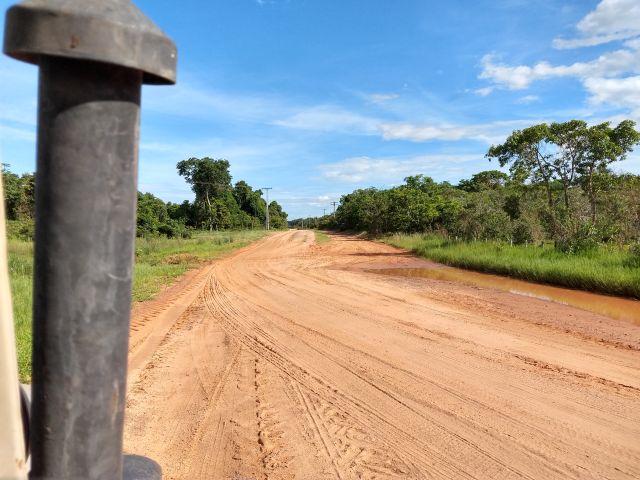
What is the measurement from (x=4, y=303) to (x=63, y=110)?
0.40 meters

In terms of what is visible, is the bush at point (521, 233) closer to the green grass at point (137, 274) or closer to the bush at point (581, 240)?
the bush at point (581, 240)

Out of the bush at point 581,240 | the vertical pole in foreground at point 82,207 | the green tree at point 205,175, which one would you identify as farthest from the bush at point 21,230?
the green tree at point 205,175

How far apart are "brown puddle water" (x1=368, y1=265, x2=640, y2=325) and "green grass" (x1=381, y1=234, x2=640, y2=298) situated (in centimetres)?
34

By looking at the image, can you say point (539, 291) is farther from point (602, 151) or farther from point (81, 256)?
point (81, 256)

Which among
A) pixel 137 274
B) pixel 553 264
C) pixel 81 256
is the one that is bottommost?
pixel 137 274

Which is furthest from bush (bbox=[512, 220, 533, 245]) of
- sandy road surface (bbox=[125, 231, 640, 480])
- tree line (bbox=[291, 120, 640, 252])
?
sandy road surface (bbox=[125, 231, 640, 480])

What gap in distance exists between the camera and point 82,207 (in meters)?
1.00

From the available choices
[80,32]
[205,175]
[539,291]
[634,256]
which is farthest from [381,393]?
[205,175]

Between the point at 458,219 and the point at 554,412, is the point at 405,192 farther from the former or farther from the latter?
the point at 554,412

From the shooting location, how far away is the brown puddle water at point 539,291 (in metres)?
10.4

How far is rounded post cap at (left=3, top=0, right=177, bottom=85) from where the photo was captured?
3.09 feet

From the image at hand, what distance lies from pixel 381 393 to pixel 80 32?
14.7 feet

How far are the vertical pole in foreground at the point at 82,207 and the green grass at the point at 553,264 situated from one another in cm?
1337

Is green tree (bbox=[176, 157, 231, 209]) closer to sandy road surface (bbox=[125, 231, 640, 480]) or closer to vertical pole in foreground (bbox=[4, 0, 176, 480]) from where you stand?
sandy road surface (bbox=[125, 231, 640, 480])
